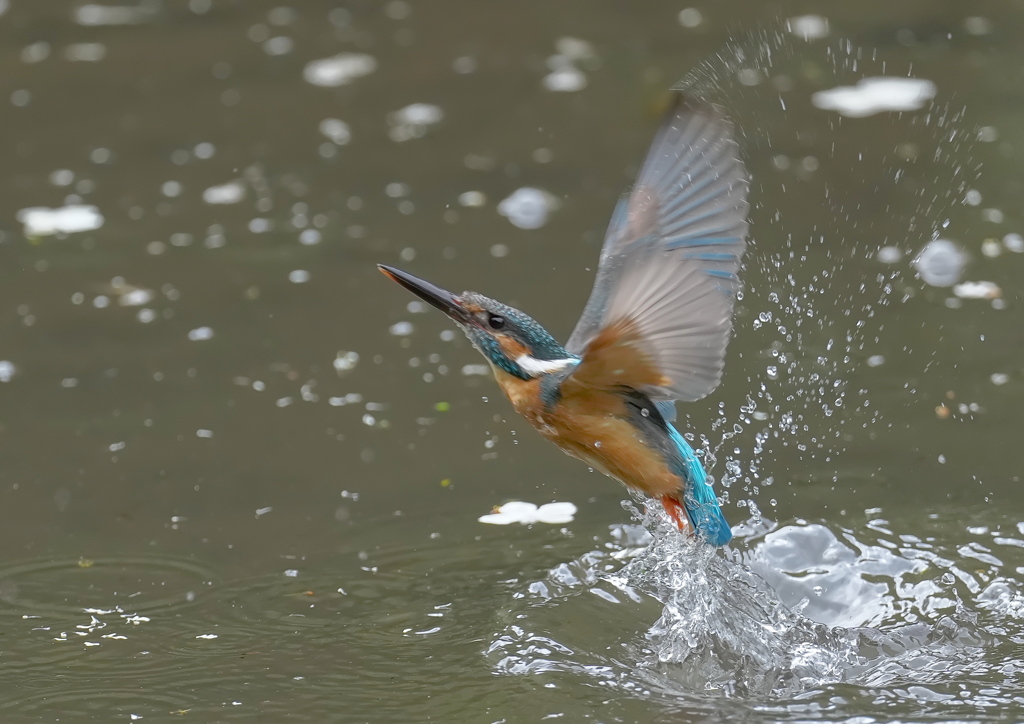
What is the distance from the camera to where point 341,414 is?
3775 mm

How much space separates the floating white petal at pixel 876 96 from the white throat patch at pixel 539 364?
3.07 meters

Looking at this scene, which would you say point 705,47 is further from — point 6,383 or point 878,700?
point 878,700

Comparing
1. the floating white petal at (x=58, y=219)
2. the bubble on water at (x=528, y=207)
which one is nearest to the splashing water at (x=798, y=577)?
the bubble on water at (x=528, y=207)

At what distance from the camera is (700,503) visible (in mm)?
2912

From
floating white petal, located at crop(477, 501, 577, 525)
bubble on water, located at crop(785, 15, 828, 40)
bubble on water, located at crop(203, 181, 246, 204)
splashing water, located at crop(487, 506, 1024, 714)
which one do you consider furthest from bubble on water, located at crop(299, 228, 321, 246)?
bubble on water, located at crop(785, 15, 828, 40)

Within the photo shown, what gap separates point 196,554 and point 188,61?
3.76m

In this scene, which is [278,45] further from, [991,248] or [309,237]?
[991,248]

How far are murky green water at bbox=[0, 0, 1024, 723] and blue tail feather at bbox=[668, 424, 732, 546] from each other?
0.28 feet

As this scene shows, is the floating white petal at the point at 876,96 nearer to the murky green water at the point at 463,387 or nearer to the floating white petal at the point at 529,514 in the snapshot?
the murky green water at the point at 463,387

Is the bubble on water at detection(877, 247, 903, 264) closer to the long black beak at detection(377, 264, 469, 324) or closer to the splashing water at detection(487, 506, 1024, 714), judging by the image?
the splashing water at detection(487, 506, 1024, 714)

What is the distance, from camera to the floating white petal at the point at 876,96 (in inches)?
209

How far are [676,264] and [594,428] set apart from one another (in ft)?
1.51

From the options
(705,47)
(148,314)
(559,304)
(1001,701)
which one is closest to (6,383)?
(148,314)

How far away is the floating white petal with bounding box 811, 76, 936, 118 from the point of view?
5297 millimetres
